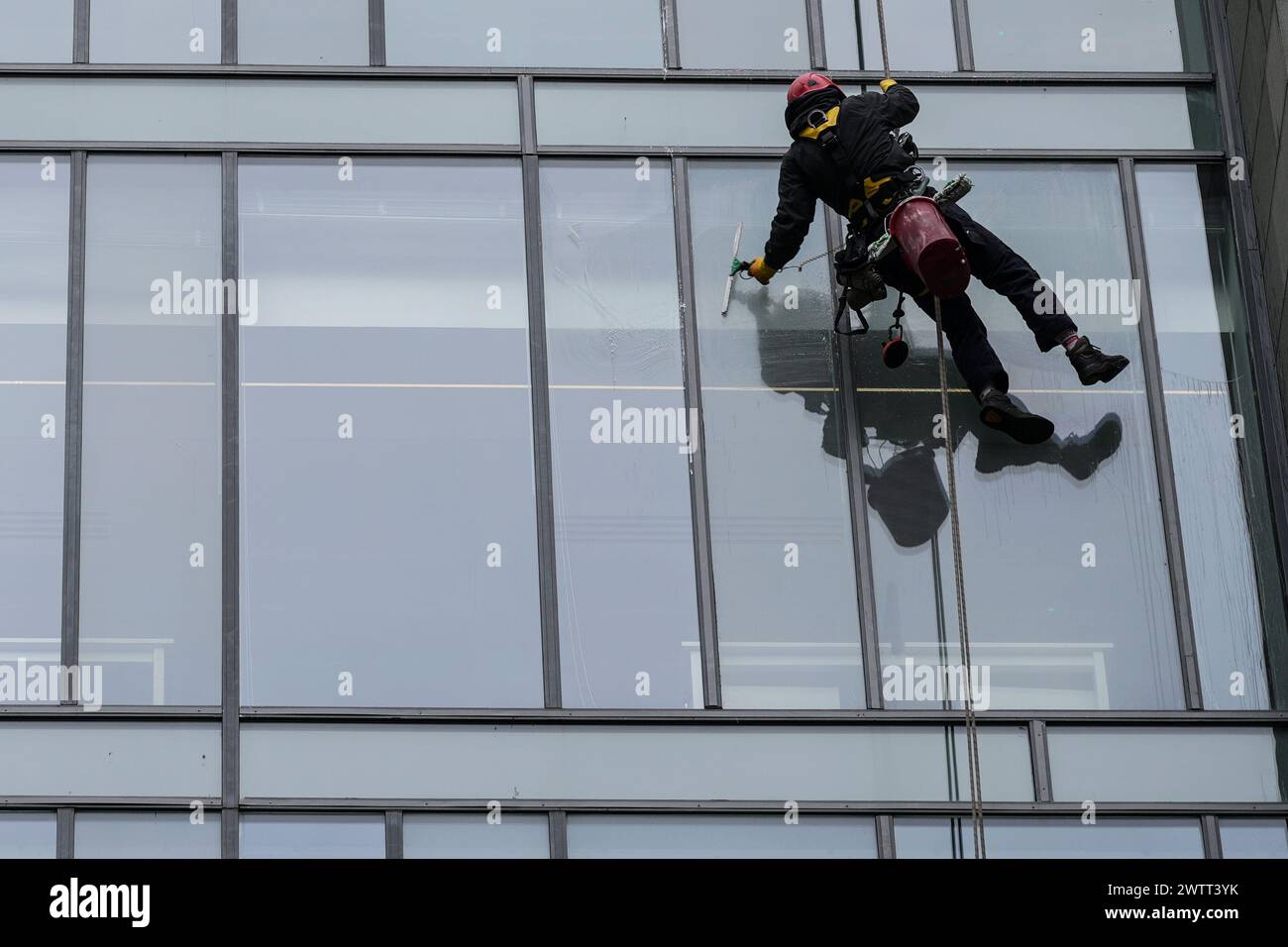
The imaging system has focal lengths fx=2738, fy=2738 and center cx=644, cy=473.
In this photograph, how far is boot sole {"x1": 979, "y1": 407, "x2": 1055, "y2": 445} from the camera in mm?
15148

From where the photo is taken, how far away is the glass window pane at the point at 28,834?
1397 centimetres

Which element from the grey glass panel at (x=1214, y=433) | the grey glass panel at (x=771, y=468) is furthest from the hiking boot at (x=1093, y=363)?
the grey glass panel at (x=771, y=468)

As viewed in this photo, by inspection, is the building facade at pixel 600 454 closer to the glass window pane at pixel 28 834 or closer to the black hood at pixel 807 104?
the glass window pane at pixel 28 834

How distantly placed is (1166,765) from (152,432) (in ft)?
19.0

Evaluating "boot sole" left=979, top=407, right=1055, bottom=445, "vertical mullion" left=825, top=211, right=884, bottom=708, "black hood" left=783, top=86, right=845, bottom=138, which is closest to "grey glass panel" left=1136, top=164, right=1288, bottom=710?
"boot sole" left=979, top=407, right=1055, bottom=445

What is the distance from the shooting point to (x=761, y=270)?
50.1 ft

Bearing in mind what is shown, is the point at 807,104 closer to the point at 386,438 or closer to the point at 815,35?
the point at 815,35

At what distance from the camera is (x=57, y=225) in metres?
15.6

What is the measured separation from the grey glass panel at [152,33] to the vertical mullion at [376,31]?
2.90ft

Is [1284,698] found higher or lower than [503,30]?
lower

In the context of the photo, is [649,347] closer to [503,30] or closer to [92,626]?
[503,30]

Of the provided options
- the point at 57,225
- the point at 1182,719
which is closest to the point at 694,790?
the point at 1182,719

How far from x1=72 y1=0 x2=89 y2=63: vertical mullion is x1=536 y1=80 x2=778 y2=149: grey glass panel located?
8.71 feet
